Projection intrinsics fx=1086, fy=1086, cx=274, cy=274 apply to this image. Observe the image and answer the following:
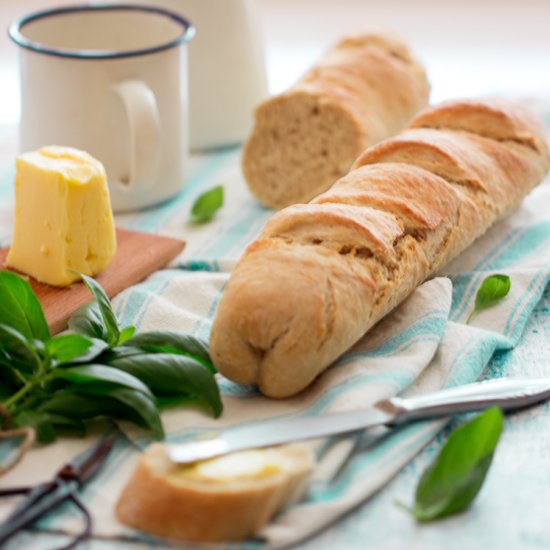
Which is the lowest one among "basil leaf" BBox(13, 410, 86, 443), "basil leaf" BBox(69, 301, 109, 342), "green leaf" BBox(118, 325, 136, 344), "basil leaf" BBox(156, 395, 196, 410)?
"basil leaf" BBox(156, 395, 196, 410)

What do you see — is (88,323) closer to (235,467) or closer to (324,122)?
(235,467)

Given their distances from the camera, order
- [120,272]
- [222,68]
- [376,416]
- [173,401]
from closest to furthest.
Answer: [376,416] < [173,401] < [120,272] < [222,68]

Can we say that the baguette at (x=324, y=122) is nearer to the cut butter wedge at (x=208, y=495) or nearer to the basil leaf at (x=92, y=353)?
the basil leaf at (x=92, y=353)

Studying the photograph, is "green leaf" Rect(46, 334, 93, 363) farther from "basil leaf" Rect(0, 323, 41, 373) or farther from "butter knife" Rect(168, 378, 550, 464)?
"butter knife" Rect(168, 378, 550, 464)

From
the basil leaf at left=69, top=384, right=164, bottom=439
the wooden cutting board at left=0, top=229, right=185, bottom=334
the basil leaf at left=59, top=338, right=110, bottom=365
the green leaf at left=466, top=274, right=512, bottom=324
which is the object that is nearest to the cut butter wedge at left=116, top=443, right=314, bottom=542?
the basil leaf at left=69, top=384, right=164, bottom=439

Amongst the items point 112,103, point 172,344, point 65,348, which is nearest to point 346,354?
point 172,344

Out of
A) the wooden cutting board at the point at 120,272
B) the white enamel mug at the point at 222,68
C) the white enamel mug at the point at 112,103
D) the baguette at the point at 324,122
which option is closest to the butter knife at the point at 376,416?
the wooden cutting board at the point at 120,272
